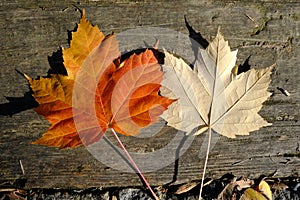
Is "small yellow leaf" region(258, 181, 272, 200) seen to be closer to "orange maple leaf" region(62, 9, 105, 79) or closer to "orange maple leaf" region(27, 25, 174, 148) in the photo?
"orange maple leaf" region(27, 25, 174, 148)

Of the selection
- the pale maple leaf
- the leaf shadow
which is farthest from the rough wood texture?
the pale maple leaf

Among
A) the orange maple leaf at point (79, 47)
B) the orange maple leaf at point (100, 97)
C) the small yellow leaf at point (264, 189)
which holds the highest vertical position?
the orange maple leaf at point (79, 47)

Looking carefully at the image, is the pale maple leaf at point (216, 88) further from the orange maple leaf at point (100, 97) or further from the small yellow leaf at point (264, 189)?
the small yellow leaf at point (264, 189)

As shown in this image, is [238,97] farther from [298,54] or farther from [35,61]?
Result: [35,61]

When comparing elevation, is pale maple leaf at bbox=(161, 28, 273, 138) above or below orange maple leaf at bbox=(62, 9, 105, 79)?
below

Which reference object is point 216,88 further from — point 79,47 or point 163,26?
point 79,47

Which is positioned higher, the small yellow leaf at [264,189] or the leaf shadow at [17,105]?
the leaf shadow at [17,105]

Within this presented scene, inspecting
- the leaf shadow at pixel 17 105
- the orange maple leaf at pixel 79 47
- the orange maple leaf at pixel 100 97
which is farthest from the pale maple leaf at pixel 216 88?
the leaf shadow at pixel 17 105

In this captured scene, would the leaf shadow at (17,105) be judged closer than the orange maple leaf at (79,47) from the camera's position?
No

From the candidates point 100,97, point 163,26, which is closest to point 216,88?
point 163,26
